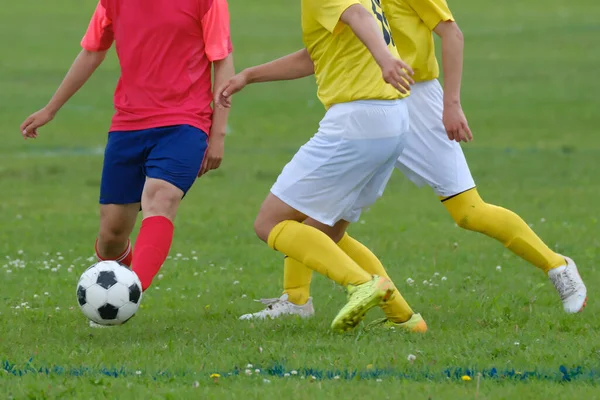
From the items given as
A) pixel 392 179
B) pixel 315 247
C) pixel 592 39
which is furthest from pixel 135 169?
pixel 592 39

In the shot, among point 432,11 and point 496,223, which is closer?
point 432,11

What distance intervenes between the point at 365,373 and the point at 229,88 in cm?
166

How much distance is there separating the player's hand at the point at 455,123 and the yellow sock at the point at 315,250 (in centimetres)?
82

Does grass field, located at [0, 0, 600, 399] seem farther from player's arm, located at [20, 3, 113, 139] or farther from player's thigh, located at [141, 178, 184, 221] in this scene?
player's arm, located at [20, 3, 113, 139]

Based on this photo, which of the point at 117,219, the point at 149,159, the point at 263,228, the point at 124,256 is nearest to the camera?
the point at 263,228

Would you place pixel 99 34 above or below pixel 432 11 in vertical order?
below

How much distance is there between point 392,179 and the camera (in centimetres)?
1475

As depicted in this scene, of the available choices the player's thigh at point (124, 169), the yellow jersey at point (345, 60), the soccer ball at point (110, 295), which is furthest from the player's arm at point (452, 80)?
Result: the soccer ball at point (110, 295)

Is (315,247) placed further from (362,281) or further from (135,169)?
(135,169)

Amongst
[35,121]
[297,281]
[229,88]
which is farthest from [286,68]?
[35,121]

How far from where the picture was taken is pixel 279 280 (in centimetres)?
838

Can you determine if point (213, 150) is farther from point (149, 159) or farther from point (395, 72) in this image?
point (395, 72)

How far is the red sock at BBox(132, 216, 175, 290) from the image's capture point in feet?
20.7

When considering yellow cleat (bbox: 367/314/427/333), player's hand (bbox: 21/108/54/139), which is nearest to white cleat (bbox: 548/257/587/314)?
yellow cleat (bbox: 367/314/427/333)
